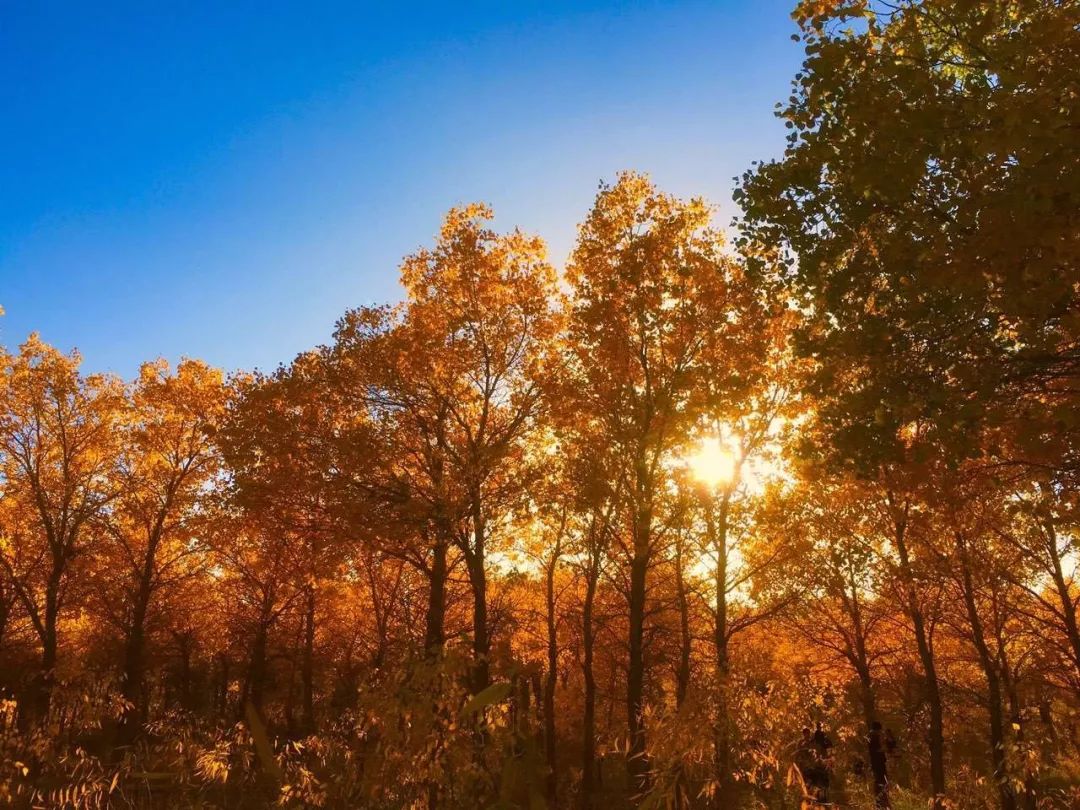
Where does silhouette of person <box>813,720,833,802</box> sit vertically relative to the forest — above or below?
below

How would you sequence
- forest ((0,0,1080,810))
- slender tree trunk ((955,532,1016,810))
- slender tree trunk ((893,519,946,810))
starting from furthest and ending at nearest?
slender tree trunk ((893,519,946,810)) < slender tree trunk ((955,532,1016,810)) < forest ((0,0,1080,810))

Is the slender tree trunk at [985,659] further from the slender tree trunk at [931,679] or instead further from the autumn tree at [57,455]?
the autumn tree at [57,455]

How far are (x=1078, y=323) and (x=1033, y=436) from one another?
157cm

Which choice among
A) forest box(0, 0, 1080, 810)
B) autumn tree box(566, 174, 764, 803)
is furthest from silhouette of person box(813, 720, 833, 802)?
autumn tree box(566, 174, 764, 803)

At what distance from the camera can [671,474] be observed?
14.3 metres

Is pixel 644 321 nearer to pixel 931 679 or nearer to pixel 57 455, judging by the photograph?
pixel 931 679

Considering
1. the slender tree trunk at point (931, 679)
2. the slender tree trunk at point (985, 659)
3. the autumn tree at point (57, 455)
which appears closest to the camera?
the slender tree trunk at point (985, 659)

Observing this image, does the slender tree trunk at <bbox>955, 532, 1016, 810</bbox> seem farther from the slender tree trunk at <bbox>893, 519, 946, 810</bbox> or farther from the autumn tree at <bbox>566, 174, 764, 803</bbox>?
the autumn tree at <bbox>566, 174, 764, 803</bbox>

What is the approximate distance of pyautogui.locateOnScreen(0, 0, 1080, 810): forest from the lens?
5.34 metres

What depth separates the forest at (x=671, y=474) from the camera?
5340 millimetres

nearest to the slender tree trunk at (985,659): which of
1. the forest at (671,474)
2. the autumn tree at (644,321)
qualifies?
the forest at (671,474)

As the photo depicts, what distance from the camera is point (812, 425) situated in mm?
13867

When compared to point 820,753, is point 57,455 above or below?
above

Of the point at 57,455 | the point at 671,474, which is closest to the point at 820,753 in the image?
the point at 671,474
